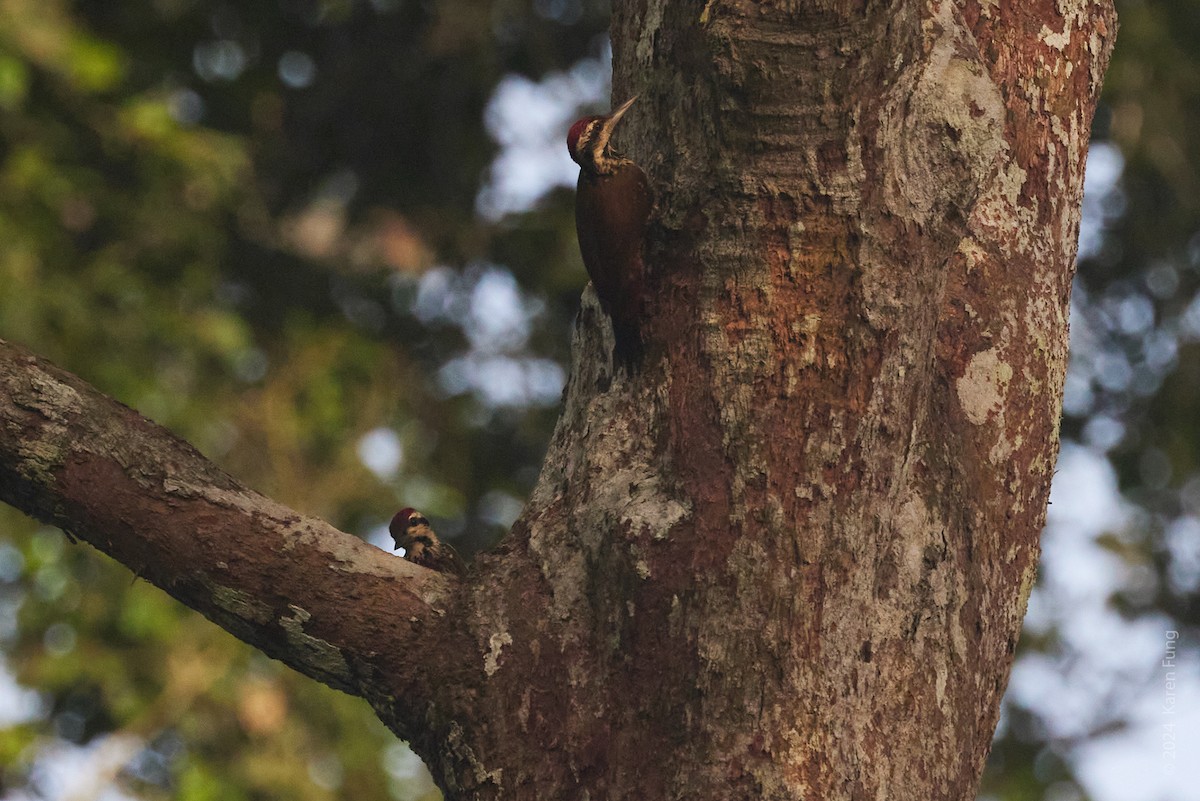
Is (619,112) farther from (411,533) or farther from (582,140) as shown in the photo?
(411,533)

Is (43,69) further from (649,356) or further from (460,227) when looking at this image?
(649,356)

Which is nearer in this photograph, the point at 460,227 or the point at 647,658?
the point at 647,658

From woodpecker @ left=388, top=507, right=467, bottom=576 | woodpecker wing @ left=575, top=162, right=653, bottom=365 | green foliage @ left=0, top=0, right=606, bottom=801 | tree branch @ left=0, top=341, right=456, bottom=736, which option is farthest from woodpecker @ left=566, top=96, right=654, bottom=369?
green foliage @ left=0, top=0, right=606, bottom=801

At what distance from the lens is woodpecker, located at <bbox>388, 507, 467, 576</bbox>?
3.82 metres

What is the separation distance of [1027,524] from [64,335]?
14.0ft

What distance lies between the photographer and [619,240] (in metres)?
2.46

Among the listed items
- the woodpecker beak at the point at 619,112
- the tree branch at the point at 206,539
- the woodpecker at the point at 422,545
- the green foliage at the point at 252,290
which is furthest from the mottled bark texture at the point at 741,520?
the green foliage at the point at 252,290

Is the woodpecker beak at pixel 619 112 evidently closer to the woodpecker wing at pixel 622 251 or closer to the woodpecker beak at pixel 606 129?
the woodpecker beak at pixel 606 129

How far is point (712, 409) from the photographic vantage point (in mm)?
2197

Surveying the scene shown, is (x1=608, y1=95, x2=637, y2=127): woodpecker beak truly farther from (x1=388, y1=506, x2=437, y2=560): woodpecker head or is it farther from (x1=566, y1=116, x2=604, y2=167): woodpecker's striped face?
(x1=388, y1=506, x2=437, y2=560): woodpecker head

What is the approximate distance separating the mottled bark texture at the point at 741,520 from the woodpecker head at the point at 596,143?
38cm

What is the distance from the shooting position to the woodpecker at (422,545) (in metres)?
3.82

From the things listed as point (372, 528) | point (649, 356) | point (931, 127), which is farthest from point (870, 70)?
point (372, 528)

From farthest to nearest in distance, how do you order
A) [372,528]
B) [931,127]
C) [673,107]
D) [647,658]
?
[372,528]
[673,107]
[931,127]
[647,658]
